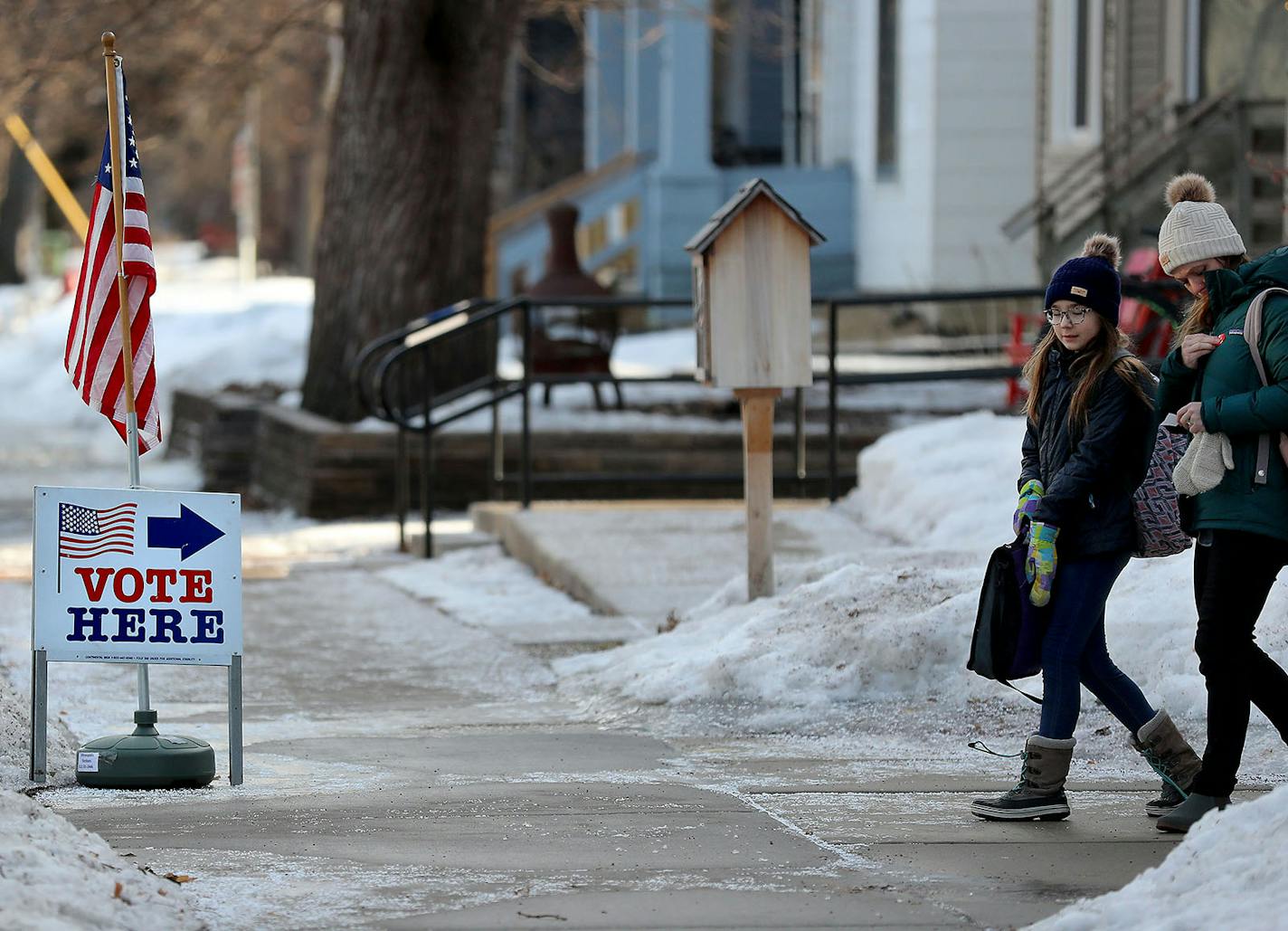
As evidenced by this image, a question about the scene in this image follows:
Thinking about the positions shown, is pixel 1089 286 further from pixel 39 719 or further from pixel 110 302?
pixel 39 719

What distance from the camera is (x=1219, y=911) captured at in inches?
175

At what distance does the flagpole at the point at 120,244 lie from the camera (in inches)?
262

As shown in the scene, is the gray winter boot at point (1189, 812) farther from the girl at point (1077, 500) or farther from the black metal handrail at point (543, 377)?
the black metal handrail at point (543, 377)

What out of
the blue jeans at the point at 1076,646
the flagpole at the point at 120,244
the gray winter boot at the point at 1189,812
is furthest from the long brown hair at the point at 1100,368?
the flagpole at the point at 120,244

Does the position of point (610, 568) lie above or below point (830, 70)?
below

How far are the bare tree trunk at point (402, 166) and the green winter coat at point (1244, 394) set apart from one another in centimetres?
1124

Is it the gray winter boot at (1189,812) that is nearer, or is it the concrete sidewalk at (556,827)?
the concrete sidewalk at (556,827)

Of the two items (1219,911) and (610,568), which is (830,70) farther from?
(1219,911)

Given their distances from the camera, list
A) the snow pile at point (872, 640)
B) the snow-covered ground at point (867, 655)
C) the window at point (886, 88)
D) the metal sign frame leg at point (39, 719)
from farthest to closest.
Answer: the window at point (886, 88), the snow pile at point (872, 640), the metal sign frame leg at point (39, 719), the snow-covered ground at point (867, 655)

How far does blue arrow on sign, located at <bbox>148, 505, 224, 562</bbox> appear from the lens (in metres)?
6.50

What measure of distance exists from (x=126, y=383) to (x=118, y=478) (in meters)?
12.2

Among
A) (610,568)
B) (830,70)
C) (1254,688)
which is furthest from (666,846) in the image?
(830,70)

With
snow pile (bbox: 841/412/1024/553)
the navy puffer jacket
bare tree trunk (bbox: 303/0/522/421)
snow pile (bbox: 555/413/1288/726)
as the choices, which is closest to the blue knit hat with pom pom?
the navy puffer jacket

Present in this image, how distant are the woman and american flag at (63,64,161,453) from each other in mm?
3136
